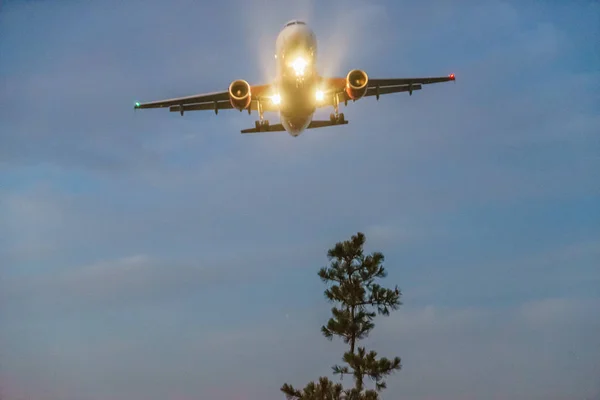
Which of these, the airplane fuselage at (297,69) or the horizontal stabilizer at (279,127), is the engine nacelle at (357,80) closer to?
the airplane fuselage at (297,69)

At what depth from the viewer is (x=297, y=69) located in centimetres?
2984

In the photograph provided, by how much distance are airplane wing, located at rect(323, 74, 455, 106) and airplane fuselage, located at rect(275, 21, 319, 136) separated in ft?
9.99

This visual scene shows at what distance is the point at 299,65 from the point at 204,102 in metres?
11.4

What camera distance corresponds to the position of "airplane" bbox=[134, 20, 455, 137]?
29.6 metres

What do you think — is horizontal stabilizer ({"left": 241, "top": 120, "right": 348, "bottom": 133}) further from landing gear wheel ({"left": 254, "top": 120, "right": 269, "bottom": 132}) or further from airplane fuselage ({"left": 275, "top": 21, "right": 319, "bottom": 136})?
airplane fuselage ({"left": 275, "top": 21, "right": 319, "bottom": 136})

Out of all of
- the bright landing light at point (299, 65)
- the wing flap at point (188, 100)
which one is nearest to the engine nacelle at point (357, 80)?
the bright landing light at point (299, 65)

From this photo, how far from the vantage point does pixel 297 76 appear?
30.2 meters

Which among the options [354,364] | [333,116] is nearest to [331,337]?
[354,364]

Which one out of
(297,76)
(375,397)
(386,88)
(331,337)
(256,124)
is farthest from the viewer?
(386,88)

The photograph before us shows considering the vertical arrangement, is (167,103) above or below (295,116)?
above

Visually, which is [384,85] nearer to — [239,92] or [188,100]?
[239,92]

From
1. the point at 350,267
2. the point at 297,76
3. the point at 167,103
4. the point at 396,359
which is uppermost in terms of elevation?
the point at 167,103

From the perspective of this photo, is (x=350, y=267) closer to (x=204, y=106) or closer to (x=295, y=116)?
(x=295, y=116)

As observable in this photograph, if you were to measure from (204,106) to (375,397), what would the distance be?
2479cm
